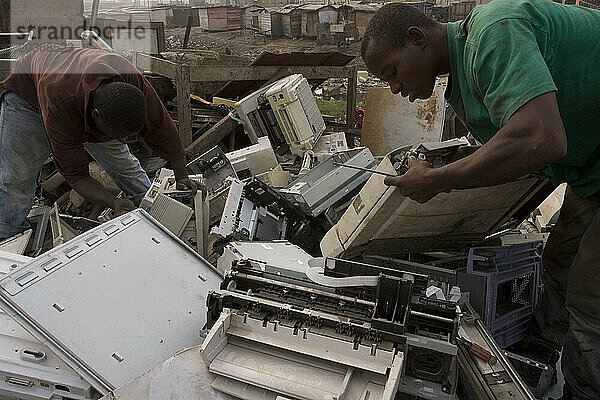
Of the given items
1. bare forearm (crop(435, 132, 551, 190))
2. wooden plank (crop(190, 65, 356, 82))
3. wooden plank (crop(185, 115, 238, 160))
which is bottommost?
wooden plank (crop(185, 115, 238, 160))

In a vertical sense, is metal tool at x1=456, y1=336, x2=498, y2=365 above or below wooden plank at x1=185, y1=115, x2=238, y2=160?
below

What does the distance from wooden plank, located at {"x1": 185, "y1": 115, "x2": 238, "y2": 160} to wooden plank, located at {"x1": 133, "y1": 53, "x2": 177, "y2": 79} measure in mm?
642

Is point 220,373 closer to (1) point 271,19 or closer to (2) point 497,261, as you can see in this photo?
(2) point 497,261

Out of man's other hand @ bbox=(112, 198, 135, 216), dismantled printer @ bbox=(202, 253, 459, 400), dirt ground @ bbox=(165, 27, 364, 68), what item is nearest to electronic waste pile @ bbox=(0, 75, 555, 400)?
dismantled printer @ bbox=(202, 253, 459, 400)

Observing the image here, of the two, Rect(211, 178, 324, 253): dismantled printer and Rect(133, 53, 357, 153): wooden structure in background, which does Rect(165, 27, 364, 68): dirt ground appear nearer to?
Rect(133, 53, 357, 153): wooden structure in background

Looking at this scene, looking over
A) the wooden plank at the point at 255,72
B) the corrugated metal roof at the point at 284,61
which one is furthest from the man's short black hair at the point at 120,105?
the corrugated metal roof at the point at 284,61

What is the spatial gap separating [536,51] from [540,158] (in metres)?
0.32

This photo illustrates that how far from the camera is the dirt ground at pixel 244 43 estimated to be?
17094mm

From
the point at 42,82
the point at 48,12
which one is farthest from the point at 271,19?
the point at 42,82

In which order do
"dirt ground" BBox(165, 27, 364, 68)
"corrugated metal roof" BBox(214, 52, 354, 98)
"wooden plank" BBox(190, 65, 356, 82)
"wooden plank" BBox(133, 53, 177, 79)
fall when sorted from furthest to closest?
1. "dirt ground" BBox(165, 27, 364, 68)
2. "corrugated metal roof" BBox(214, 52, 354, 98)
3. "wooden plank" BBox(190, 65, 356, 82)
4. "wooden plank" BBox(133, 53, 177, 79)

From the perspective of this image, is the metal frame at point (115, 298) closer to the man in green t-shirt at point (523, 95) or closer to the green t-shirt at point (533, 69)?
the man in green t-shirt at point (523, 95)

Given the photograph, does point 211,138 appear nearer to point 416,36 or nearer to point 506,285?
point 506,285

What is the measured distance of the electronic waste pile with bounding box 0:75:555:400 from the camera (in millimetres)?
1455

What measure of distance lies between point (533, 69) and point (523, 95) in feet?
0.28
